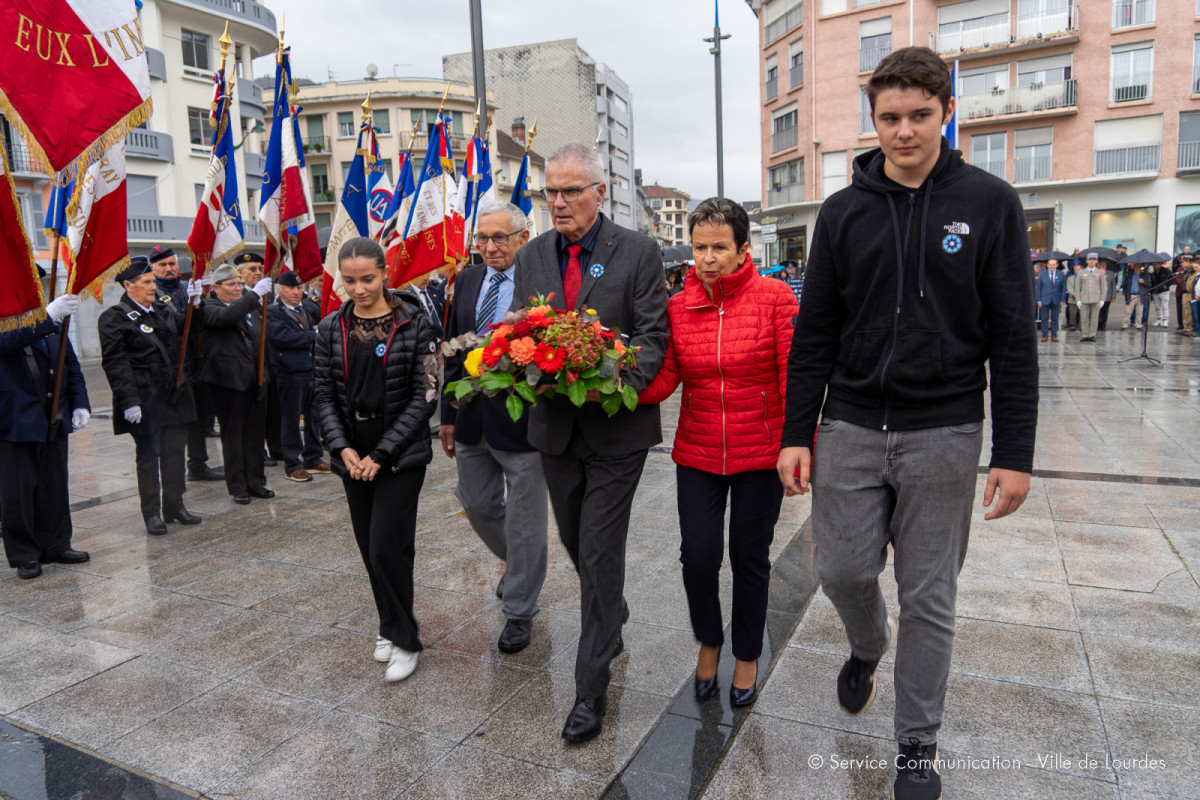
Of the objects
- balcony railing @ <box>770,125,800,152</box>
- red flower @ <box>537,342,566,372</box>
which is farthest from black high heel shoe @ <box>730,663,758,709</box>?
balcony railing @ <box>770,125,800,152</box>

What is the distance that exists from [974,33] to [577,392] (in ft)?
140

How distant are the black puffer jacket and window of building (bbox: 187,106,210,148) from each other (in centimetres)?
3547

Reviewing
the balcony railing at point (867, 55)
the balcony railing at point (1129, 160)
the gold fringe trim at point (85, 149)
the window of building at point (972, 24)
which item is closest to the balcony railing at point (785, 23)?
the balcony railing at point (867, 55)

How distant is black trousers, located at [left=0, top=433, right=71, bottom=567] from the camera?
5.45 meters

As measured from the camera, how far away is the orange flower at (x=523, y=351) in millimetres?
2981

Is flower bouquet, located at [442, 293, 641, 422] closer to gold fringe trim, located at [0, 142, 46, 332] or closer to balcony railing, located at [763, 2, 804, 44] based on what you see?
gold fringe trim, located at [0, 142, 46, 332]

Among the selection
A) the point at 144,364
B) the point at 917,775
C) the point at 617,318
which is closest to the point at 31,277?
the point at 144,364

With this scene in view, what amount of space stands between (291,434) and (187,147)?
30670 millimetres

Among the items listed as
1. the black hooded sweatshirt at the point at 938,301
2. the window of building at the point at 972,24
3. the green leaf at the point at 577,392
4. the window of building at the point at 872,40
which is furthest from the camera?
the window of building at the point at 872,40

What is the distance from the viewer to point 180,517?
665 cm

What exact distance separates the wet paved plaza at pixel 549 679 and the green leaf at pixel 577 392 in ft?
4.29

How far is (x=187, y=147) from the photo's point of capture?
34.1m

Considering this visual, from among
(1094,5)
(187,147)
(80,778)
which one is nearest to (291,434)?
(80,778)

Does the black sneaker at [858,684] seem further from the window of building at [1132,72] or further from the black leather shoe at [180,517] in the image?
the window of building at [1132,72]
